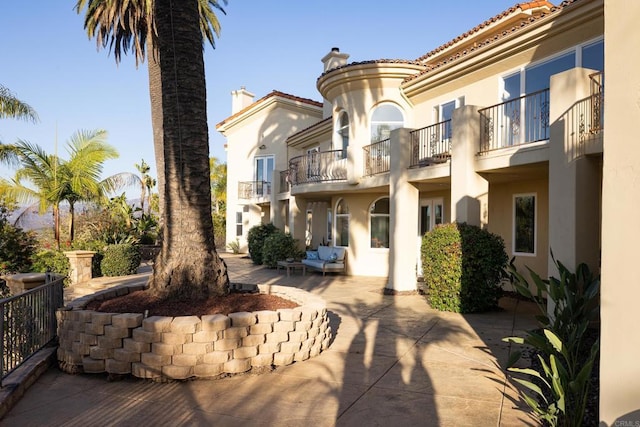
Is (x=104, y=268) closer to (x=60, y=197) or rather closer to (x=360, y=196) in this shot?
(x=60, y=197)

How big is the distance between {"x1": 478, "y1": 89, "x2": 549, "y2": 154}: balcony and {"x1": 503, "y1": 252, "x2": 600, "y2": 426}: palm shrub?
505cm

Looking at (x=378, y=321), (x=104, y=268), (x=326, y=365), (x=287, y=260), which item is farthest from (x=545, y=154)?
(x=104, y=268)

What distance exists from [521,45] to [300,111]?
14.9m

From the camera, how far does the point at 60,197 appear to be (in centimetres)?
1659

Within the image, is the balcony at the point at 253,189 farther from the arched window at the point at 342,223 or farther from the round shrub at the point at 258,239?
the arched window at the point at 342,223

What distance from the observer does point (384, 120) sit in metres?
14.3

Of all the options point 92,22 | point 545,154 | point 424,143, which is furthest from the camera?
point 92,22

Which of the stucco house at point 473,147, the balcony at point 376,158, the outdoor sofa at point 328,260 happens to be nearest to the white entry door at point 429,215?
the stucco house at point 473,147

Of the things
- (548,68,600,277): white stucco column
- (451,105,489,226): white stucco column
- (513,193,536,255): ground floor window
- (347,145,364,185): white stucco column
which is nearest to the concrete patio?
(548,68,600,277): white stucco column

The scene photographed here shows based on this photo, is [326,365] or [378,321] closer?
[326,365]

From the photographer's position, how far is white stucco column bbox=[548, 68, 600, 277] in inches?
281

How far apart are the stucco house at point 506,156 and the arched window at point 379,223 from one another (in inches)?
2.0

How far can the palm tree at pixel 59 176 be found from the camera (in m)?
16.2

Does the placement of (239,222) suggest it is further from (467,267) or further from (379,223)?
(467,267)
